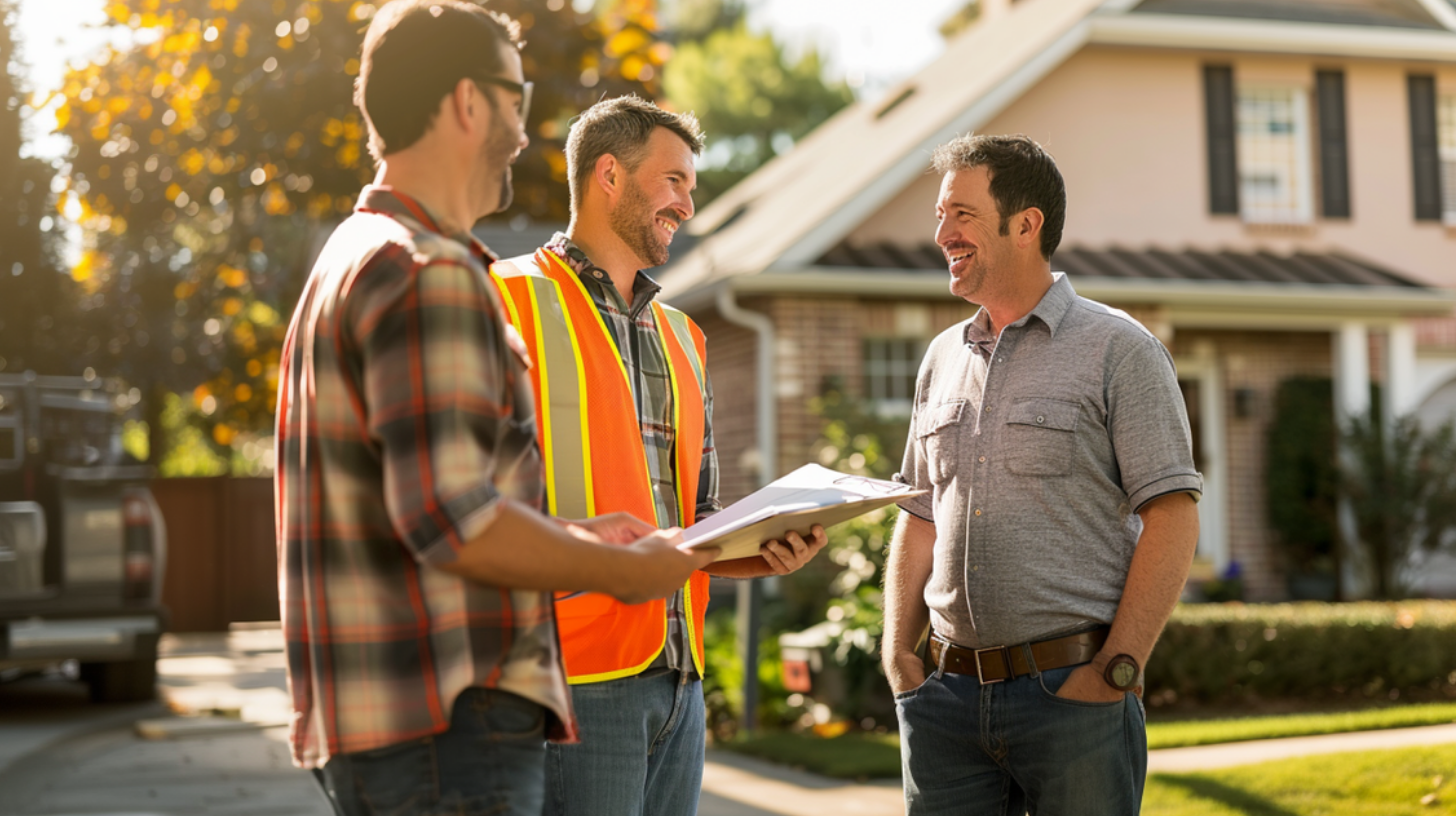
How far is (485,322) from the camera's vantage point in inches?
73.5

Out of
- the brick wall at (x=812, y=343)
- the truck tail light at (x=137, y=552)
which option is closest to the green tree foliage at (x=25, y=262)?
the truck tail light at (x=137, y=552)

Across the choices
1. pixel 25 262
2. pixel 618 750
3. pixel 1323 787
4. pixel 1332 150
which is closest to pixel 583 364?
pixel 618 750

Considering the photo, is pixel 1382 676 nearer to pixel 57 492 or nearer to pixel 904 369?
pixel 904 369

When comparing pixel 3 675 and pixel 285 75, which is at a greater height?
pixel 285 75

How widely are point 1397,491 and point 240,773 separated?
Result: 457 inches

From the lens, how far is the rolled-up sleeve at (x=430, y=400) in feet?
5.88

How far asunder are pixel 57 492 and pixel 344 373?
9.48 meters

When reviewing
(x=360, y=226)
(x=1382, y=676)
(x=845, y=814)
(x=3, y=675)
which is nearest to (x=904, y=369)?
(x=1382, y=676)

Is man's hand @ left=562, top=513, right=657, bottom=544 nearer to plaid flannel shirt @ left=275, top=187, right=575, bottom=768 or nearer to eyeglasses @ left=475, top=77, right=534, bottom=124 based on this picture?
plaid flannel shirt @ left=275, top=187, right=575, bottom=768

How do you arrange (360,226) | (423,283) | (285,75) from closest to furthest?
(423,283) < (360,226) < (285,75)

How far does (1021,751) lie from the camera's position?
2963 mm

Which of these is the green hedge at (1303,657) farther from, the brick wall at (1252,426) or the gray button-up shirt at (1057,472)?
the gray button-up shirt at (1057,472)

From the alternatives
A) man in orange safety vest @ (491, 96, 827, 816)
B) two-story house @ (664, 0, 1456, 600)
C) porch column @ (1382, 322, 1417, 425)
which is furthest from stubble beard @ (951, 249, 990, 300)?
porch column @ (1382, 322, 1417, 425)

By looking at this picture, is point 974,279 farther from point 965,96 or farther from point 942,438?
point 965,96
